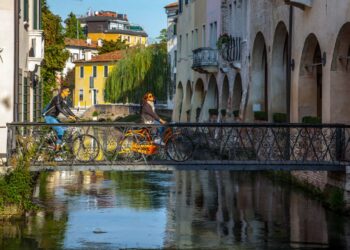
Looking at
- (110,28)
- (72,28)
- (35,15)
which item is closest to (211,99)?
(35,15)

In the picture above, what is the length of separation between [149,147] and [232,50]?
834 inches

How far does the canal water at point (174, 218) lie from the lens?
1634 centimetres

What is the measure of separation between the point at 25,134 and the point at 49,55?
1106 inches

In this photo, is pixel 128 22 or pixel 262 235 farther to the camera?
pixel 128 22

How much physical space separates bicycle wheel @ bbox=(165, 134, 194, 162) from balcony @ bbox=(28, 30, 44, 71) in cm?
807

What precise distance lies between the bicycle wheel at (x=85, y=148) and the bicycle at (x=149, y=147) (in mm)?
456

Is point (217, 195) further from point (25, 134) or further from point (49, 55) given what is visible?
point (49, 55)

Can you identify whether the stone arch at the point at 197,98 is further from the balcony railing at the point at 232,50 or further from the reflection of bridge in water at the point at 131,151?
the reflection of bridge in water at the point at 131,151

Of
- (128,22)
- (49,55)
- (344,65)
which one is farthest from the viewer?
(128,22)

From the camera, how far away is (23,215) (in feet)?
60.8

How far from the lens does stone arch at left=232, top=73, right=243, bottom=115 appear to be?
41150mm

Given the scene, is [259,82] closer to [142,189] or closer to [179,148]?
[142,189]

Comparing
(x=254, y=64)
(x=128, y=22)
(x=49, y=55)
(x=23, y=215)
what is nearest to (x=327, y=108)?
(x=23, y=215)

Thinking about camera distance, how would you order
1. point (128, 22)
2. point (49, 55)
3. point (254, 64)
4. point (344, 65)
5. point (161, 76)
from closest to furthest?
1. point (344, 65)
2. point (254, 64)
3. point (49, 55)
4. point (161, 76)
5. point (128, 22)
